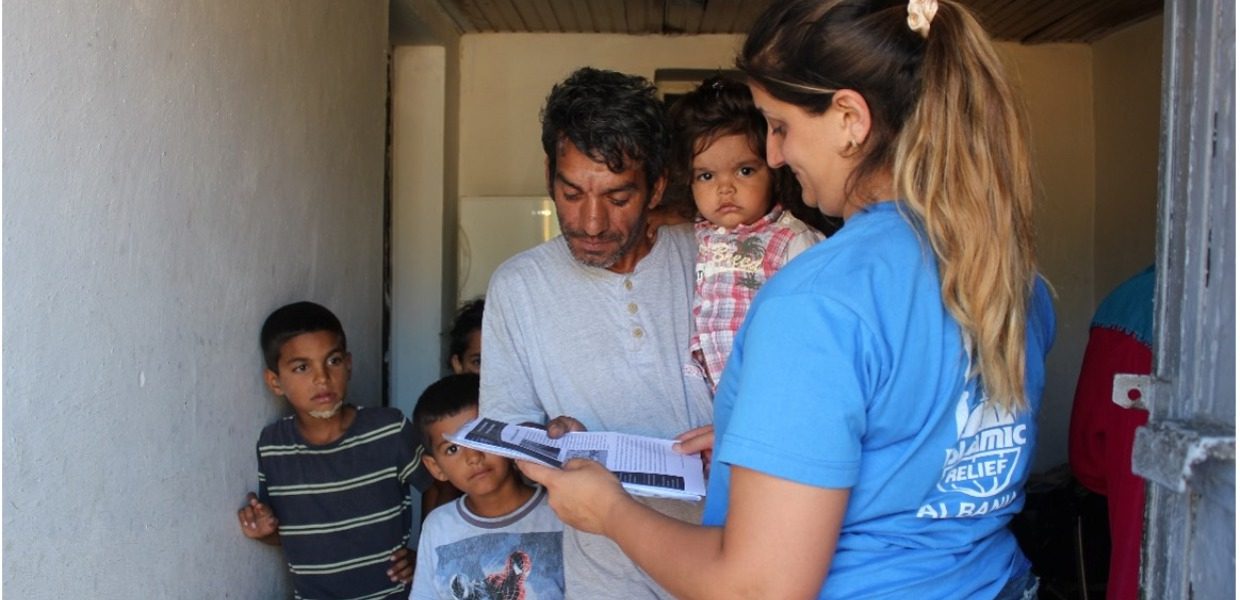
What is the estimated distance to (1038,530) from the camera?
4645mm

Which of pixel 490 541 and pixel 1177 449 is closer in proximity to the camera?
pixel 1177 449

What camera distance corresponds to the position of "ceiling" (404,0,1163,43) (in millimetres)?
5203

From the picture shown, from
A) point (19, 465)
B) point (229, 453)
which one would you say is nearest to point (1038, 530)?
point (229, 453)

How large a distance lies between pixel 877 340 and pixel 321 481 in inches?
91.1

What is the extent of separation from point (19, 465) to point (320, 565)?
133cm

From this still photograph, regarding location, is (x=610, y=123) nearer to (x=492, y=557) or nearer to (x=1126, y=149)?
(x=492, y=557)

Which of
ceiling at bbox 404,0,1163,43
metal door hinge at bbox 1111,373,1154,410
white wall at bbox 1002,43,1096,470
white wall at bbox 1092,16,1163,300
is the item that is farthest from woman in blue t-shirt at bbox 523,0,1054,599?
white wall at bbox 1002,43,1096,470

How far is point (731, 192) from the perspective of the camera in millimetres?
2385

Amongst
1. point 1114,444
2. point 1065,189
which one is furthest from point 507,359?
point 1065,189

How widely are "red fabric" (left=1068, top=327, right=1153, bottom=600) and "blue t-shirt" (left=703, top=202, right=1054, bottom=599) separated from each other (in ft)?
3.61

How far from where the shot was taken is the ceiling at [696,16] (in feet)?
17.1

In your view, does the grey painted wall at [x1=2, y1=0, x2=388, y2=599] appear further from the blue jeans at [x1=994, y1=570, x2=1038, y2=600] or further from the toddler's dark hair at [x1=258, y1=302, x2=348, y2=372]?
the blue jeans at [x1=994, y1=570, x2=1038, y2=600]

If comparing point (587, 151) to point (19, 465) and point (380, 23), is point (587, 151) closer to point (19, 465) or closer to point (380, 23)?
point (19, 465)

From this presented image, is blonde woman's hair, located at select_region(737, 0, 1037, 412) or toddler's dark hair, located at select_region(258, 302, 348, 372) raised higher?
blonde woman's hair, located at select_region(737, 0, 1037, 412)
